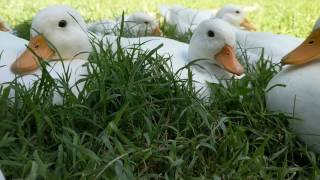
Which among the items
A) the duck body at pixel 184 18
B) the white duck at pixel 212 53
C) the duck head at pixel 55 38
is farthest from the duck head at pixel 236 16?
the duck head at pixel 55 38

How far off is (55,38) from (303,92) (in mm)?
1323

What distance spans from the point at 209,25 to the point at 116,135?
1.33m

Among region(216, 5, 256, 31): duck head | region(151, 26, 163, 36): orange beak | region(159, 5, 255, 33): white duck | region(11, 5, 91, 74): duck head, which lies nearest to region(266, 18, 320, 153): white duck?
region(11, 5, 91, 74): duck head

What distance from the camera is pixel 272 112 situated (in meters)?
2.79

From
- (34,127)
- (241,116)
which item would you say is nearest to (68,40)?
(34,127)

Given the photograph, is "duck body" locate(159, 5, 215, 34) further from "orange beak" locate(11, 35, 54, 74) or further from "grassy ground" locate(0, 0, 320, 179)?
"grassy ground" locate(0, 0, 320, 179)

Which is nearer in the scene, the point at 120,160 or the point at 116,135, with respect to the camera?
the point at 120,160

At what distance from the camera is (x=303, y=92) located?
2648 millimetres

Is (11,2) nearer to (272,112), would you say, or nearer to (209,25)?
(209,25)

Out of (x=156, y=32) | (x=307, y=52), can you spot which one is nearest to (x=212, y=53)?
(x=307, y=52)

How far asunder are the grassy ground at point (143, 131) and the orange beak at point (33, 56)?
230mm

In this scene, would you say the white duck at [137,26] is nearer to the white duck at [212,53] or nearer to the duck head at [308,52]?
the white duck at [212,53]

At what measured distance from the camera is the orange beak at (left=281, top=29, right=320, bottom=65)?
9.20 feet

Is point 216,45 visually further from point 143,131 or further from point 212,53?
point 143,131
